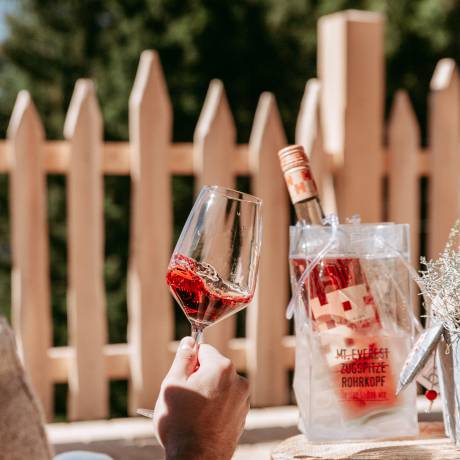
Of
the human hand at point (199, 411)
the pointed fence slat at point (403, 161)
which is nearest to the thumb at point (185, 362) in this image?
the human hand at point (199, 411)

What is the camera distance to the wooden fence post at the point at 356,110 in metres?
2.79

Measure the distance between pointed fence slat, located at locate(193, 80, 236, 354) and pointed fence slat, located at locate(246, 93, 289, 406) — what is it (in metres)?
0.11

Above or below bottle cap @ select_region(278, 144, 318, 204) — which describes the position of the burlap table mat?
below

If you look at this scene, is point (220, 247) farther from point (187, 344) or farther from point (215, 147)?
point (215, 147)

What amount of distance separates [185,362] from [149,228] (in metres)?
1.81

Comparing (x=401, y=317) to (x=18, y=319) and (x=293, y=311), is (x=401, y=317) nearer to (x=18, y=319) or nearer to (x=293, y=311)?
(x=293, y=311)

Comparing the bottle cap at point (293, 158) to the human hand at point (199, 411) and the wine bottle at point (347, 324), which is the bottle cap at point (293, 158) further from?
the human hand at point (199, 411)

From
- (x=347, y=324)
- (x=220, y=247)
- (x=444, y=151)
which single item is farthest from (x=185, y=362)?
(x=444, y=151)

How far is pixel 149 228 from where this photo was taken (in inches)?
102

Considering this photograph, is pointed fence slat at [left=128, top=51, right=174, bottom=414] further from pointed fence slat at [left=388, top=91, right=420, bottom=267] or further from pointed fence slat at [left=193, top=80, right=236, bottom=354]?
pointed fence slat at [left=388, top=91, right=420, bottom=267]

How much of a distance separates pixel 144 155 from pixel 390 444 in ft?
5.95

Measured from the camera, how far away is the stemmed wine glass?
84 cm

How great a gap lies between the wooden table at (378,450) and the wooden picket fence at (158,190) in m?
1.70

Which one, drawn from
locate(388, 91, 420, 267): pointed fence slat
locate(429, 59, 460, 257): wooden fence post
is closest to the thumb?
locate(388, 91, 420, 267): pointed fence slat
